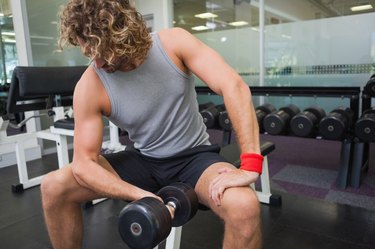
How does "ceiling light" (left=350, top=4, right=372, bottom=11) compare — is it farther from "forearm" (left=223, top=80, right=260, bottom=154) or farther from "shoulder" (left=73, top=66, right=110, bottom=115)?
"shoulder" (left=73, top=66, right=110, bottom=115)

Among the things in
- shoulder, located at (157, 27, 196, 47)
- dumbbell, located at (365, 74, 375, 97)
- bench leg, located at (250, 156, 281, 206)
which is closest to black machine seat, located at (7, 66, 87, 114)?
shoulder, located at (157, 27, 196, 47)

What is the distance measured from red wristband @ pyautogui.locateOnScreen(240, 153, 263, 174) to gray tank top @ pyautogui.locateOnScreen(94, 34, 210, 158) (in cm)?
32

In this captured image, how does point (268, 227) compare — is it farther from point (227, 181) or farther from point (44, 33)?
point (44, 33)

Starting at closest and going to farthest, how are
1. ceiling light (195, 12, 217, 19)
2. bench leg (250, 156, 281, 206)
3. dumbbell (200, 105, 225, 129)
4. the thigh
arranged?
the thigh → bench leg (250, 156, 281, 206) → dumbbell (200, 105, 225, 129) → ceiling light (195, 12, 217, 19)

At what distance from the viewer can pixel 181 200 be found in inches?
36.6

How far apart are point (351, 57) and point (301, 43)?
2.09 ft

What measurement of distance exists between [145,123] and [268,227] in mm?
1091

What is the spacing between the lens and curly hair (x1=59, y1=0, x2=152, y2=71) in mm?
1000

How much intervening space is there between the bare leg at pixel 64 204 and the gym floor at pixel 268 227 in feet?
1.71

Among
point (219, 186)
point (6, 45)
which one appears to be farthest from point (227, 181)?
point (6, 45)

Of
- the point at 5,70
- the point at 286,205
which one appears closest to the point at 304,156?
the point at 286,205

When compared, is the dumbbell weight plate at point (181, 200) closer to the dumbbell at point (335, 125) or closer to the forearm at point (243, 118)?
the forearm at point (243, 118)

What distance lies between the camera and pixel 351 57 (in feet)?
12.8

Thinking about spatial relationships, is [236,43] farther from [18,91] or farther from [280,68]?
[18,91]
